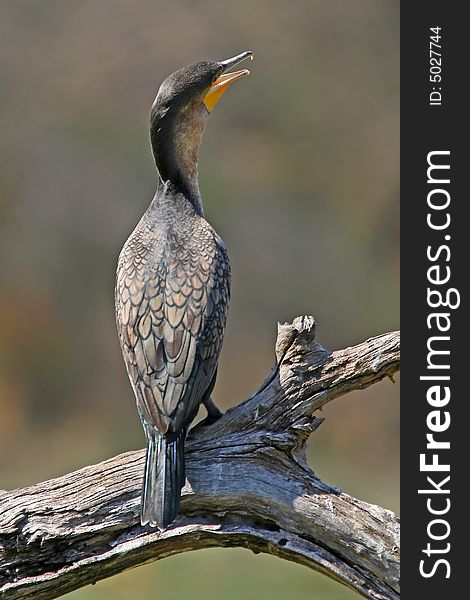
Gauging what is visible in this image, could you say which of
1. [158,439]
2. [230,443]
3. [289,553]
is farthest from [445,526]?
[158,439]

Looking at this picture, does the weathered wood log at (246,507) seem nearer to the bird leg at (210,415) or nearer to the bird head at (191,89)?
the bird leg at (210,415)

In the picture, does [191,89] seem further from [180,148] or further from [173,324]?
[173,324]

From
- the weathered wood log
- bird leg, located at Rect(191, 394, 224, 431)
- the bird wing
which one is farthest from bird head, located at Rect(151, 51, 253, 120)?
bird leg, located at Rect(191, 394, 224, 431)

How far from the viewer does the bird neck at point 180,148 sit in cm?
392

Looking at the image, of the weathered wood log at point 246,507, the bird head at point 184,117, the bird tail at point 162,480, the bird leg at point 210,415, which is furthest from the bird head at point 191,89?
the bird tail at point 162,480

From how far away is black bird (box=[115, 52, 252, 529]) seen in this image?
329cm

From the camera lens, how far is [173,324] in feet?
11.3

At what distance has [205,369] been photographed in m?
3.44

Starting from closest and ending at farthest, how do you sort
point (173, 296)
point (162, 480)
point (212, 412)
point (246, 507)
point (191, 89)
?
point (162, 480) → point (246, 507) → point (173, 296) → point (212, 412) → point (191, 89)

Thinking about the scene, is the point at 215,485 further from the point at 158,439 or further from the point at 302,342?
the point at 302,342

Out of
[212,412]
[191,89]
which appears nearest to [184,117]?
[191,89]

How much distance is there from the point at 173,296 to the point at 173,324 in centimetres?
12

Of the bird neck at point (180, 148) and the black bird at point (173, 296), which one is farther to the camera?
the bird neck at point (180, 148)

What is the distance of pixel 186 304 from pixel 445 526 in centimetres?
116
